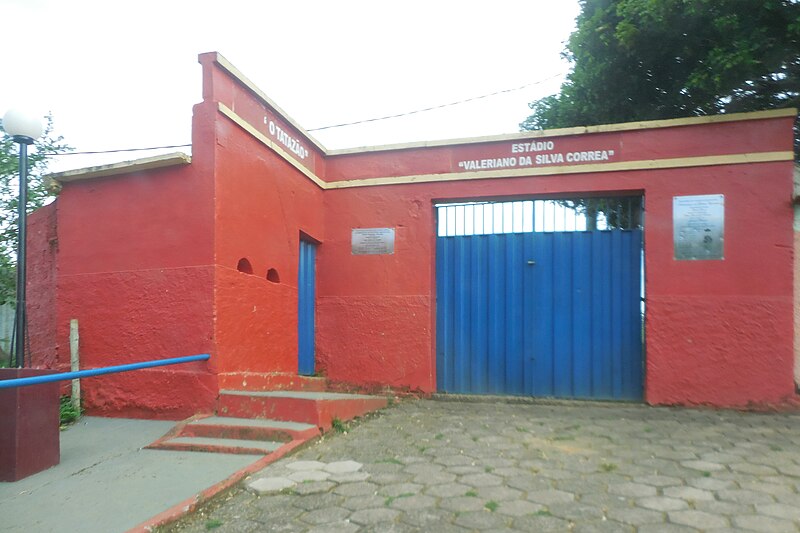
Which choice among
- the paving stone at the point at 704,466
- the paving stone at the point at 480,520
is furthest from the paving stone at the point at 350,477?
the paving stone at the point at 704,466

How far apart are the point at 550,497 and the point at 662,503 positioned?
2.05ft

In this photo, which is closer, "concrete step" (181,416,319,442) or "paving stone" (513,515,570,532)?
"paving stone" (513,515,570,532)

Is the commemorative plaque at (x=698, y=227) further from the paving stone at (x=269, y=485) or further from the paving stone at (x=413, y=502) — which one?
the paving stone at (x=269, y=485)

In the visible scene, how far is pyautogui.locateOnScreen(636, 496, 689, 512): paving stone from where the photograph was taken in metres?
3.13

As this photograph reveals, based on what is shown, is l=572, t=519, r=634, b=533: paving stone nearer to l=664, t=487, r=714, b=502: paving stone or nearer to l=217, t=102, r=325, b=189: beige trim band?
l=664, t=487, r=714, b=502: paving stone

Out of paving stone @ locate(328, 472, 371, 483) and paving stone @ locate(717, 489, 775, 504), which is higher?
paving stone @ locate(717, 489, 775, 504)

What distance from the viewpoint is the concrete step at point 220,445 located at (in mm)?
4102

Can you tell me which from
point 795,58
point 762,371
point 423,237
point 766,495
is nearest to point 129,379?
point 423,237

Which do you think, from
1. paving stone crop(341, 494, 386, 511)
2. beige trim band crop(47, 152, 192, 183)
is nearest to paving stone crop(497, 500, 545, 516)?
paving stone crop(341, 494, 386, 511)

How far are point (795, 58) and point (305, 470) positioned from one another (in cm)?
737

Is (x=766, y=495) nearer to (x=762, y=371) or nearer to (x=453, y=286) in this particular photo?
(x=762, y=371)

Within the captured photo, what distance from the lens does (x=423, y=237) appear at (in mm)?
6758

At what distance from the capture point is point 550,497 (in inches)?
131

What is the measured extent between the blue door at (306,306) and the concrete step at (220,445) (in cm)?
217
